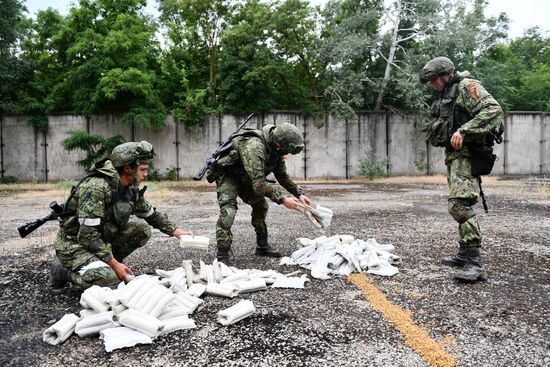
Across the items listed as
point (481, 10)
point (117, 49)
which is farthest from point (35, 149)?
point (481, 10)

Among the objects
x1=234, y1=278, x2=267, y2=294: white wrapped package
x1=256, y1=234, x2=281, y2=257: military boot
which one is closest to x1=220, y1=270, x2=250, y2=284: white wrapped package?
x1=234, y1=278, x2=267, y2=294: white wrapped package

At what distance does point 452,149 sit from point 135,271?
3.02m

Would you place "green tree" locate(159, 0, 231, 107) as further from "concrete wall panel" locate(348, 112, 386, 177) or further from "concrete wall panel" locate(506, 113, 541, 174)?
"concrete wall panel" locate(506, 113, 541, 174)

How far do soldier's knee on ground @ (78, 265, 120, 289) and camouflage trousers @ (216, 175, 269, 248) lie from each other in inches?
48.8

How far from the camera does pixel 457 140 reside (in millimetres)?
3715

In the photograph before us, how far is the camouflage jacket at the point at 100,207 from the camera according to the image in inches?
126

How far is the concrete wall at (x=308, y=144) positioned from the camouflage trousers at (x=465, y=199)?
13.9 m

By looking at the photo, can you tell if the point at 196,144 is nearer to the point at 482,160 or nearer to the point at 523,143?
the point at 523,143

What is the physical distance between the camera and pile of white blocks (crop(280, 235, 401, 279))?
3928mm

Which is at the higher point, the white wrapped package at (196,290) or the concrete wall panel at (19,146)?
the concrete wall panel at (19,146)

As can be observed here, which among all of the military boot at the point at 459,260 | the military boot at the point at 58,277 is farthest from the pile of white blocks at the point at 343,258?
the military boot at the point at 58,277

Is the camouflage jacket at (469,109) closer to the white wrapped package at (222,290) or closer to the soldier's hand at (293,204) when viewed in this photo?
the soldier's hand at (293,204)

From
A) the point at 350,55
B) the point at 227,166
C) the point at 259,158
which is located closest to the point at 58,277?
the point at 227,166

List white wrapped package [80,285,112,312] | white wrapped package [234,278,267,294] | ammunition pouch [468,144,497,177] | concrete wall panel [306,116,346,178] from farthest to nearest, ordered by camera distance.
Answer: concrete wall panel [306,116,346,178]
ammunition pouch [468,144,497,177]
white wrapped package [234,278,267,294]
white wrapped package [80,285,112,312]
